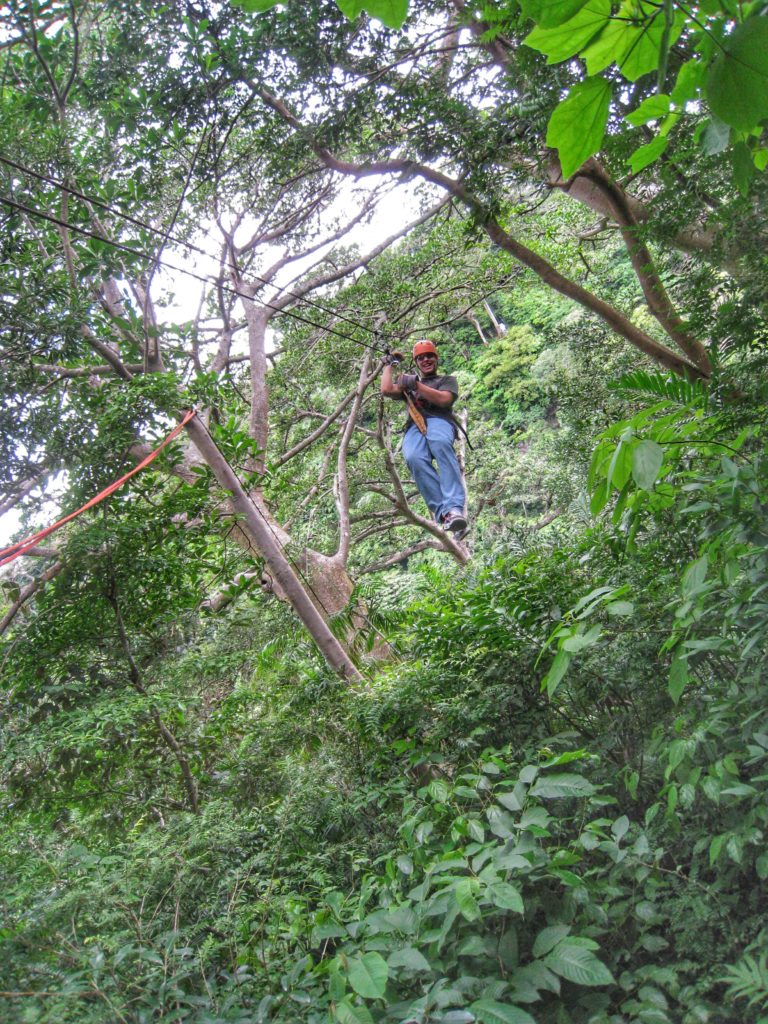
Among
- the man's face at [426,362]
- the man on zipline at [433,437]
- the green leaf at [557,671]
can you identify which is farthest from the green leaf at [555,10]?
the man's face at [426,362]

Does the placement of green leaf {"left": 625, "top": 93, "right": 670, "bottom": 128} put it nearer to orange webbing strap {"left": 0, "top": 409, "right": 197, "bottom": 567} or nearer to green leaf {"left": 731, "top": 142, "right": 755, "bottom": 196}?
green leaf {"left": 731, "top": 142, "right": 755, "bottom": 196}

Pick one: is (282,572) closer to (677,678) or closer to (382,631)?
(382,631)

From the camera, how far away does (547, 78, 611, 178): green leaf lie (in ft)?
2.88

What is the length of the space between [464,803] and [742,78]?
251 centimetres

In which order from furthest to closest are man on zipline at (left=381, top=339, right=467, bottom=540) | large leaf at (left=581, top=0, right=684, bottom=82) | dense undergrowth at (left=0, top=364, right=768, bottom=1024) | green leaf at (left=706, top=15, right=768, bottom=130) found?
man on zipline at (left=381, top=339, right=467, bottom=540) → dense undergrowth at (left=0, top=364, right=768, bottom=1024) → large leaf at (left=581, top=0, right=684, bottom=82) → green leaf at (left=706, top=15, right=768, bottom=130)

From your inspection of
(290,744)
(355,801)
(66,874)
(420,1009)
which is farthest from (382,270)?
(420,1009)

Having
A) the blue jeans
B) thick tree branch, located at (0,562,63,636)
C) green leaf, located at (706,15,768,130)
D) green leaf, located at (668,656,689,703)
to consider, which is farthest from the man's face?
green leaf, located at (706,15,768,130)

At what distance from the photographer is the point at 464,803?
2.74 metres

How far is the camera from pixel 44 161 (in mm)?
4117

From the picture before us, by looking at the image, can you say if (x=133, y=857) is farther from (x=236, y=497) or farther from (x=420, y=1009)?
(x=236, y=497)

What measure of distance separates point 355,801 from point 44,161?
152 inches

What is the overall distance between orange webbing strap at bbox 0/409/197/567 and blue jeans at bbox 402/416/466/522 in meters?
1.94

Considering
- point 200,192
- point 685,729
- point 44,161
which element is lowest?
point 685,729

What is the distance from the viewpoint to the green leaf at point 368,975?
163 centimetres
